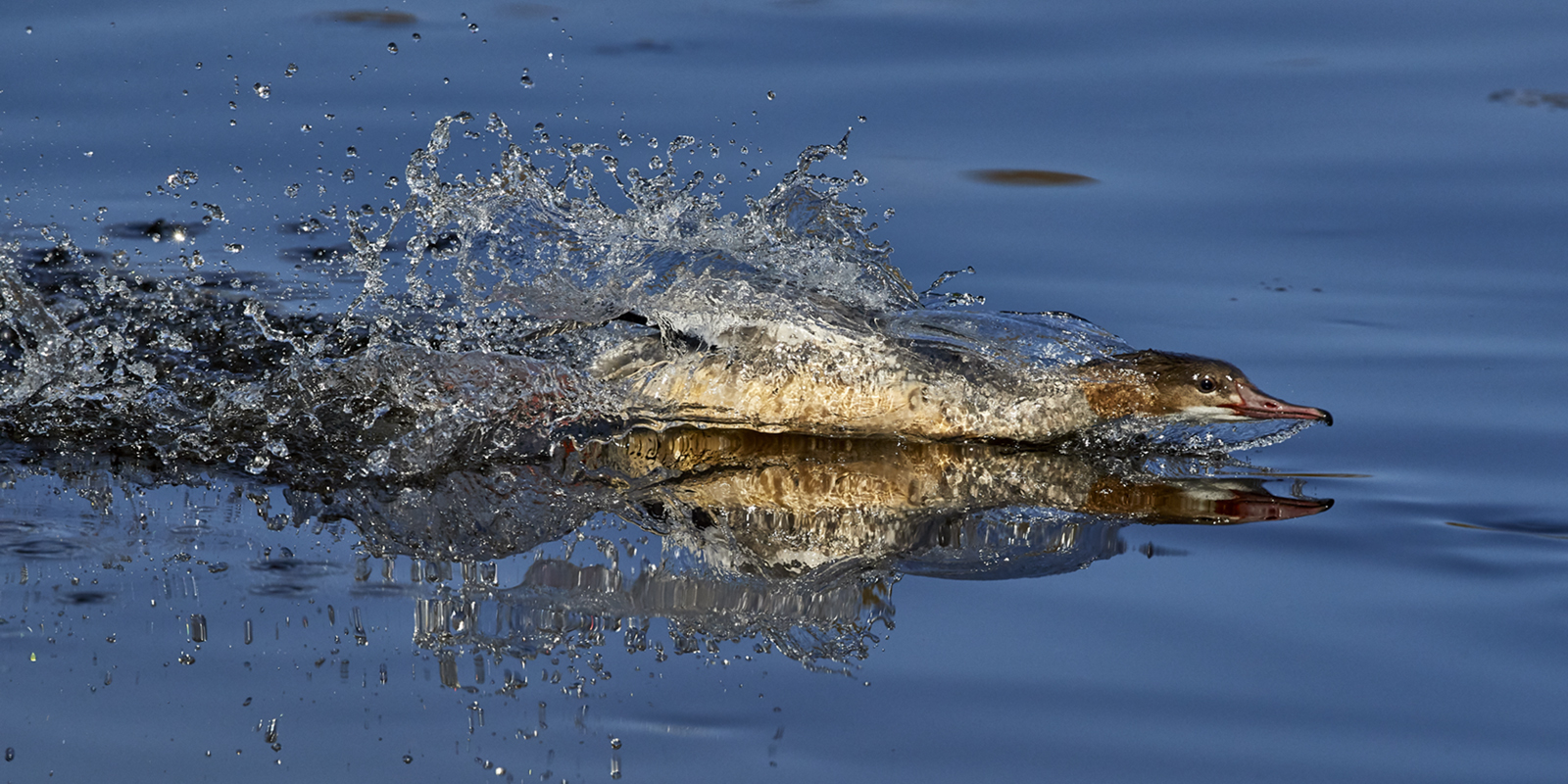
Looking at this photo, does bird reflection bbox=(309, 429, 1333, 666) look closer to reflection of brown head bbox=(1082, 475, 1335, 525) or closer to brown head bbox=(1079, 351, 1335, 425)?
reflection of brown head bbox=(1082, 475, 1335, 525)

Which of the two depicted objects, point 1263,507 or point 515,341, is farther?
point 515,341

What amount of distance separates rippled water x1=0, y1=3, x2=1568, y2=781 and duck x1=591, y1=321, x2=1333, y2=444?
98mm

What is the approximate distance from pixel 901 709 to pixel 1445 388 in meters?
3.25

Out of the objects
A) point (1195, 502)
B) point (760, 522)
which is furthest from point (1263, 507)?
point (760, 522)

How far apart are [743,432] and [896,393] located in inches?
20.4

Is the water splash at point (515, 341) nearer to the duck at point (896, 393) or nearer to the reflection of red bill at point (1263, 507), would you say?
the duck at point (896, 393)

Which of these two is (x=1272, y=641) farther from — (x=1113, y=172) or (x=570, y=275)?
(x=1113, y=172)

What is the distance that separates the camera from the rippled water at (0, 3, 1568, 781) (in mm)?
3164

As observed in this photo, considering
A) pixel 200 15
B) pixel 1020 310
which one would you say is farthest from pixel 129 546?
pixel 200 15

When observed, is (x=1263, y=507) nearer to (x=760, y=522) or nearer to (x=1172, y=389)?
(x=1172, y=389)

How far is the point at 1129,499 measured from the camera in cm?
469

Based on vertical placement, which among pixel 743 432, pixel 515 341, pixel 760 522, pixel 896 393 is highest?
pixel 515 341

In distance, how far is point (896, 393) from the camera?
5.35 metres

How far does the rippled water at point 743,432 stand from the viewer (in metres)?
3.16
